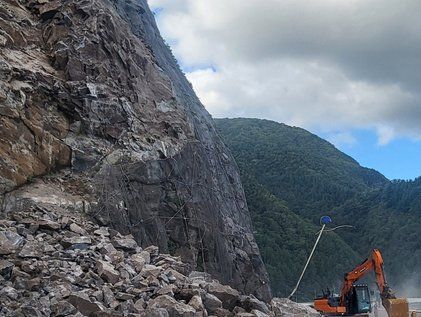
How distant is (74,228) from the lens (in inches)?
443

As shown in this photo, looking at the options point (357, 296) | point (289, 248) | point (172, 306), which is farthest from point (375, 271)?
point (289, 248)

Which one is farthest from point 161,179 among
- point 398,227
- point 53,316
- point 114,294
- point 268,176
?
point 268,176

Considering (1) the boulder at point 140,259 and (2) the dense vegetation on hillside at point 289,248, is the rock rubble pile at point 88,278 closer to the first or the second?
(1) the boulder at point 140,259

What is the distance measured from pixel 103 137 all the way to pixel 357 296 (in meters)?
9.11

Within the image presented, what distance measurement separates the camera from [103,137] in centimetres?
1568

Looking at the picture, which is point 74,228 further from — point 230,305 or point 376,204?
point 376,204

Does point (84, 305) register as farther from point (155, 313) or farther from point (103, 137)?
point (103, 137)

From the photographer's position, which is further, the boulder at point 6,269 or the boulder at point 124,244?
the boulder at point 124,244

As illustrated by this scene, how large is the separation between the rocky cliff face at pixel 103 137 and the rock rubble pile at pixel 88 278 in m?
1.88

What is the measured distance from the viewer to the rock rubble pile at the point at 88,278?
8062mm

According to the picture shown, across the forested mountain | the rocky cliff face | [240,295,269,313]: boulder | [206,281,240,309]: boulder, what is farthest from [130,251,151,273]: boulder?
the forested mountain

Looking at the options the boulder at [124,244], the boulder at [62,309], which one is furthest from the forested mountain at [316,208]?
the boulder at [62,309]

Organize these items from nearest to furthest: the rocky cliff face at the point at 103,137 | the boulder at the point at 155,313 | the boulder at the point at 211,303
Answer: the boulder at the point at 155,313 → the boulder at the point at 211,303 → the rocky cliff face at the point at 103,137

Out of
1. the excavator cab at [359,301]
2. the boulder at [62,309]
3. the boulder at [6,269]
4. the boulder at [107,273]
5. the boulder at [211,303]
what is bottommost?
the excavator cab at [359,301]
